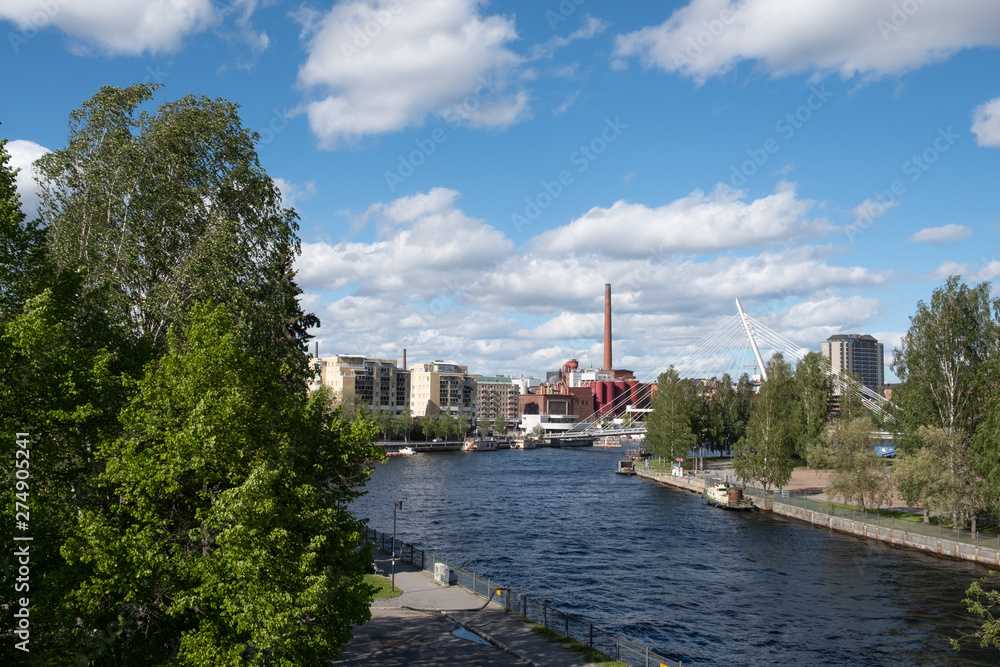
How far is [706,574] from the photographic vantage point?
43625 mm

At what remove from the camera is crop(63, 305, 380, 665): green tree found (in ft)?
44.9

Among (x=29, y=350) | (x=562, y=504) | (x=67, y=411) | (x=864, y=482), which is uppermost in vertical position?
(x=29, y=350)

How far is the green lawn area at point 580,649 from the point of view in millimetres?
21922

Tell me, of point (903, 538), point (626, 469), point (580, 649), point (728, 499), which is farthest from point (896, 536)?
point (626, 469)

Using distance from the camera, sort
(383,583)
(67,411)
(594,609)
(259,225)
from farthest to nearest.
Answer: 1. (594,609)
2. (383,583)
3. (259,225)
4. (67,411)

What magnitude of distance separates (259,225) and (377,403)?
16034cm

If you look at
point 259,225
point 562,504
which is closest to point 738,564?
point 562,504

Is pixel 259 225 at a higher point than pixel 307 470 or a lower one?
higher

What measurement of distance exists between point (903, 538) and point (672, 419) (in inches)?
2018

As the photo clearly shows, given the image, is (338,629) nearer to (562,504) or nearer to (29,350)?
(29,350)

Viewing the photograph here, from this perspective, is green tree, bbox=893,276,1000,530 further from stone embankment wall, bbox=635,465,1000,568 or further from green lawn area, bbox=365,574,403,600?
green lawn area, bbox=365,574,403,600

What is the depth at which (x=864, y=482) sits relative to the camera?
55.2 meters

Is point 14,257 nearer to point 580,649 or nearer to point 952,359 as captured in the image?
point 580,649

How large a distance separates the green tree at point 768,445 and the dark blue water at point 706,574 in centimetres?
666
